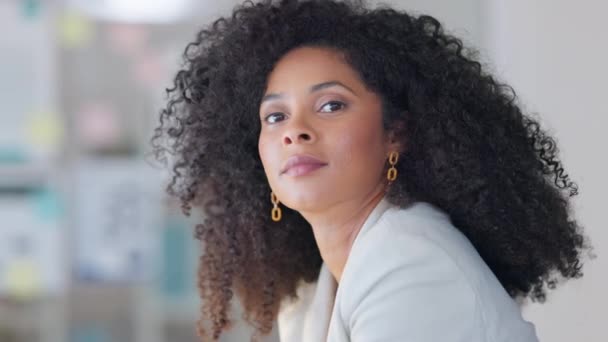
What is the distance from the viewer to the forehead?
142 cm

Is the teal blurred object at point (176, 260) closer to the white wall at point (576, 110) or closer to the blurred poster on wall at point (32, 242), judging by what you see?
the blurred poster on wall at point (32, 242)

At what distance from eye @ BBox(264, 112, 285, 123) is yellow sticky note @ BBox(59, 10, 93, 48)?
1.74 meters

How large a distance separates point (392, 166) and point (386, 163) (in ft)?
0.04

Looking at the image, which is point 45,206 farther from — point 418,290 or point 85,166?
point 418,290

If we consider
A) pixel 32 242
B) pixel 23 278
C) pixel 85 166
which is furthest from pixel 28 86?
pixel 23 278

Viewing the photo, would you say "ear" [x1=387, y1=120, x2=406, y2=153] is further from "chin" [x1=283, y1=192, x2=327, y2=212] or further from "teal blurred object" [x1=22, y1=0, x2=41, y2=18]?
"teal blurred object" [x1=22, y1=0, x2=41, y2=18]

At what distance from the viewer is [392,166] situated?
1.46 meters

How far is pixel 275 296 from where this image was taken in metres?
1.72

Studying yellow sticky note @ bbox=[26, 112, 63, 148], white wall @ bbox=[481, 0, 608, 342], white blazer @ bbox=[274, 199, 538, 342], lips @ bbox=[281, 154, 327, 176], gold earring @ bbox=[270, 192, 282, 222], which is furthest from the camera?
yellow sticky note @ bbox=[26, 112, 63, 148]

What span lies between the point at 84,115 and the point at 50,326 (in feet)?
2.11

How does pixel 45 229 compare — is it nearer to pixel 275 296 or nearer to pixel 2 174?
pixel 2 174

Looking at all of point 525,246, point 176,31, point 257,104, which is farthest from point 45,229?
point 525,246

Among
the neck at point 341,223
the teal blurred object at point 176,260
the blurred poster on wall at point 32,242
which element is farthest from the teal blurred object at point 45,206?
the neck at point 341,223

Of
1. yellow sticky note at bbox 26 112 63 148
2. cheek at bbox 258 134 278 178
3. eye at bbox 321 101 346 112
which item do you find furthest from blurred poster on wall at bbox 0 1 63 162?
eye at bbox 321 101 346 112
